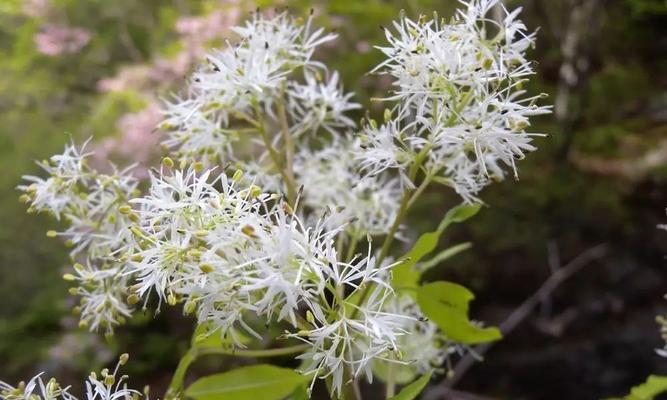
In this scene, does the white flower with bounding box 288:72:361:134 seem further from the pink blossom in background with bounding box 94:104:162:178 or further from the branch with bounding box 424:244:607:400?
the pink blossom in background with bounding box 94:104:162:178

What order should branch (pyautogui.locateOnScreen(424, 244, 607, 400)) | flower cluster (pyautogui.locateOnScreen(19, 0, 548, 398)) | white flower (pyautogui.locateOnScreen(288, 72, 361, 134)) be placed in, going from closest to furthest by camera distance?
flower cluster (pyautogui.locateOnScreen(19, 0, 548, 398)), white flower (pyautogui.locateOnScreen(288, 72, 361, 134)), branch (pyautogui.locateOnScreen(424, 244, 607, 400))

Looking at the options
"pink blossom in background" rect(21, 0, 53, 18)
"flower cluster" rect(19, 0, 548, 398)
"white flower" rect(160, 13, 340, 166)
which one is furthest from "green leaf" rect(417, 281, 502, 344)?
"pink blossom in background" rect(21, 0, 53, 18)

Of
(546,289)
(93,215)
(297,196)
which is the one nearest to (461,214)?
(297,196)

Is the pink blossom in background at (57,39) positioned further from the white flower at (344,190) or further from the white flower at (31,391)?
the white flower at (31,391)

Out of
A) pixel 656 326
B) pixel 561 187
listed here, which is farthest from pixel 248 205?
pixel 561 187

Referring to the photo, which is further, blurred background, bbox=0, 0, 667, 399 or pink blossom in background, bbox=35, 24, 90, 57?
pink blossom in background, bbox=35, 24, 90, 57

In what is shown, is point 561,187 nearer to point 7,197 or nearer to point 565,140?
point 565,140

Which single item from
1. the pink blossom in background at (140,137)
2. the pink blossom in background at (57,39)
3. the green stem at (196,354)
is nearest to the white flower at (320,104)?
the green stem at (196,354)
